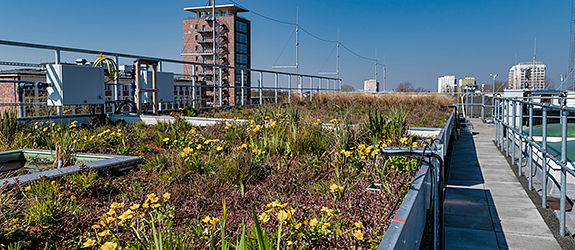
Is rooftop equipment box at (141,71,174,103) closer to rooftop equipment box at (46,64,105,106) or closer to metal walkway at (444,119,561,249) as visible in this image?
rooftop equipment box at (46,64,105,106)

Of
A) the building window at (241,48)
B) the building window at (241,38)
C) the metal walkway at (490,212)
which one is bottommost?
the metal walkway at (490,212)

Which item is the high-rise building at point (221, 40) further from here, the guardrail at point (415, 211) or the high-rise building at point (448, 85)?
the guardrail at point (415, 211)

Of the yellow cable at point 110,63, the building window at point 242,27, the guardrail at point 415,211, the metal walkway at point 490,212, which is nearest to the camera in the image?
the guardrail at point 415,211

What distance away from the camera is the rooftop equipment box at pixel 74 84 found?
18.1ft

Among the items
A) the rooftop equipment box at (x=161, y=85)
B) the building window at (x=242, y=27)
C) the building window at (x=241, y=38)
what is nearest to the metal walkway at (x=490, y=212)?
the rooftop equipment box at (x=161, y=85)

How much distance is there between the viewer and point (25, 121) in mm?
5152

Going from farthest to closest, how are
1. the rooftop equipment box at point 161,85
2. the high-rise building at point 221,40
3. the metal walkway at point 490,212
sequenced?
the high-rise building at point 221,40 → the rooftop equipment box at point 161,85 → the metal walkway at point 490,212

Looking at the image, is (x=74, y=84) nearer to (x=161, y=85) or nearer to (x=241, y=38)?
(x=161, y=85)

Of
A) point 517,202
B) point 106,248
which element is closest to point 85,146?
point 106,248

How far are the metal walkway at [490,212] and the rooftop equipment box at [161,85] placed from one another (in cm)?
564

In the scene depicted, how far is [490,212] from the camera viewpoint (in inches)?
153

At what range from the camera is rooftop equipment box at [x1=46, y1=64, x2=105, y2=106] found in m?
5.51

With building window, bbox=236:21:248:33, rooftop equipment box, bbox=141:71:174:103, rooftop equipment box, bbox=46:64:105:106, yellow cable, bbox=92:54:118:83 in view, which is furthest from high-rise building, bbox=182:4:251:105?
rooftop equipment box, bbox=46:64:105:106

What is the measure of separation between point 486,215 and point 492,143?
20.2ft
